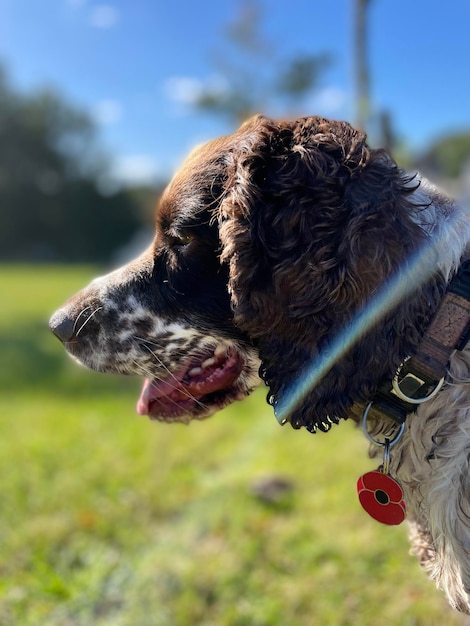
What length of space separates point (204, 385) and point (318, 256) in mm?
790

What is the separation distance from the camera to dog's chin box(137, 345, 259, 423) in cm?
217

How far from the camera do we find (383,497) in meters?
1.75

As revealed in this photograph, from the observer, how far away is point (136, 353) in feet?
7.36

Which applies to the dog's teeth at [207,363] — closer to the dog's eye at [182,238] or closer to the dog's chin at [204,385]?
the dog's chin at [204,385]

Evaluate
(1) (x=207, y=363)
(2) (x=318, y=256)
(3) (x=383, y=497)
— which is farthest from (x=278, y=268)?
(3) (x=383, y=497)

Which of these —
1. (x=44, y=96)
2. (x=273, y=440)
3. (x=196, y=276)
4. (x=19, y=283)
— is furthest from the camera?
(x=44, y=96)

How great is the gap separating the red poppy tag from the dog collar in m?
0.29

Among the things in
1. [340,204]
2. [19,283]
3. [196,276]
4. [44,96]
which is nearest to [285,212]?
[340,204]

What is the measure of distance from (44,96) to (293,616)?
158 ft

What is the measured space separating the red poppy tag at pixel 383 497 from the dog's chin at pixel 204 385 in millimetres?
595

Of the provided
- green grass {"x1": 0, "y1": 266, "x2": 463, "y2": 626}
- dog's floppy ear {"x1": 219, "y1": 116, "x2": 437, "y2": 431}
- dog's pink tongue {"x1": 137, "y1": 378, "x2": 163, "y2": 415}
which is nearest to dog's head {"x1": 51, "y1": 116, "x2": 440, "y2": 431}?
dog's floppy ear {"x1": 219, "y1": 116, "x2": 437, "y2": 431}

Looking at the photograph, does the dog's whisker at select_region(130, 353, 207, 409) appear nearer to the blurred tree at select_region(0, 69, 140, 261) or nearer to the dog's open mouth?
the dog's open mouth

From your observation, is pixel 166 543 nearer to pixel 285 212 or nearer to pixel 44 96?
pixel 285 212

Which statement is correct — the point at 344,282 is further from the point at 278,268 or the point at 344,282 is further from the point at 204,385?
the point at 204,385
